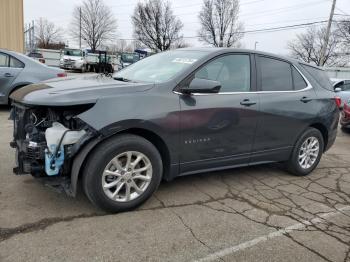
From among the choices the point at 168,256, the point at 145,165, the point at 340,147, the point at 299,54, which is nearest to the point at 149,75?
the point at 145,165

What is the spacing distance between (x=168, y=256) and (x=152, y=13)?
57828mm

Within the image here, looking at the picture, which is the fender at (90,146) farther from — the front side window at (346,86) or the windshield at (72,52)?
the windshield at (72,52)

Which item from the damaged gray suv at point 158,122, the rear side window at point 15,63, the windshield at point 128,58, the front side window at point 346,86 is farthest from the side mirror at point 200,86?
the windshield at point 128,58

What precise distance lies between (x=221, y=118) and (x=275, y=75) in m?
1.24

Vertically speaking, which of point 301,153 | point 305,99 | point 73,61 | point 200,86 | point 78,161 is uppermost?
point 73,61

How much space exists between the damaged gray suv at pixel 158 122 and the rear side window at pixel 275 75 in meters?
0.01

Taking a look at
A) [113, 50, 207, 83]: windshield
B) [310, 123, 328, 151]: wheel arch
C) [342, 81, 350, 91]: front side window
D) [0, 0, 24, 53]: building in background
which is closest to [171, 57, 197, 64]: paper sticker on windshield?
[113, 50, 207, 83]: windshield

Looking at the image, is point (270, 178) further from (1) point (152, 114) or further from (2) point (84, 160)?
(2) point (84, 160)

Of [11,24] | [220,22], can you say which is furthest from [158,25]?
[11,24]

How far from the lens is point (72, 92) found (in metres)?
3.26

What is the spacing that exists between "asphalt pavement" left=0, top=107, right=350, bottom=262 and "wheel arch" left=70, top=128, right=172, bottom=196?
37cm

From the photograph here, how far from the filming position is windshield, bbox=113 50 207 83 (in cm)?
396

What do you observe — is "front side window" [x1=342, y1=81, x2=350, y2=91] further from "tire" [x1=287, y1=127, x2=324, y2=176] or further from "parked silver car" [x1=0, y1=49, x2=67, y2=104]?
"parked silver car" [x1=0, y1=49, x2=67, y2=104]

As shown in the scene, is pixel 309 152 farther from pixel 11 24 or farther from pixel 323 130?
pixel 11 24
